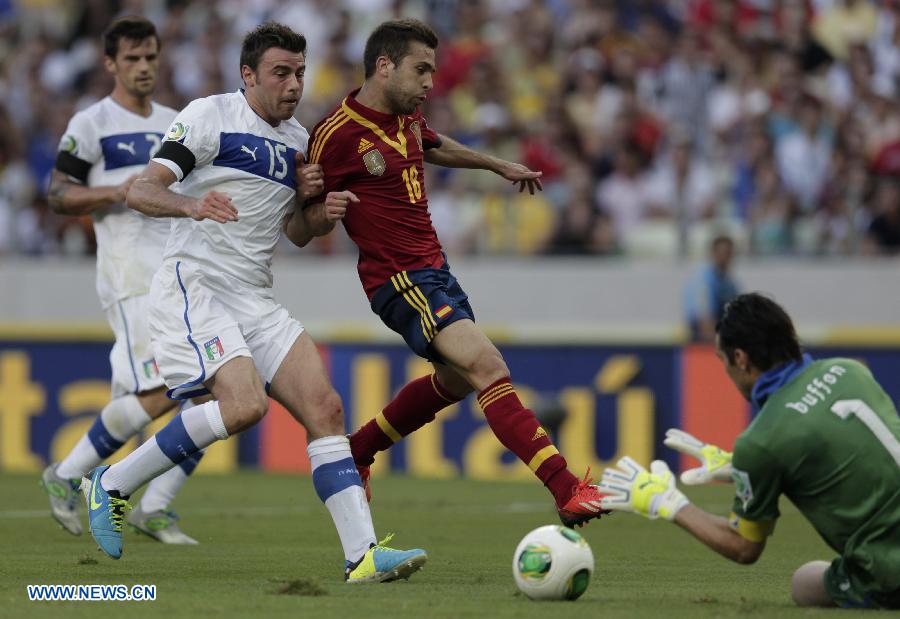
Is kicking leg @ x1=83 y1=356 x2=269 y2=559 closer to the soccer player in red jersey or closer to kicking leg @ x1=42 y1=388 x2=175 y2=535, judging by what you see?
the soccer player in red jersey

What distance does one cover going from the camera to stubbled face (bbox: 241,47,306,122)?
7.82 meters

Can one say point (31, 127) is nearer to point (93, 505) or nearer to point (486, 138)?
point (486, 138)

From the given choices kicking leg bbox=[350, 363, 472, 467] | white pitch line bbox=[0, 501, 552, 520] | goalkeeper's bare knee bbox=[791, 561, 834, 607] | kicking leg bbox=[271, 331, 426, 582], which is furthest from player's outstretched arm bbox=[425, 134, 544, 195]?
white pitch line bbox=[0, 501, 552, 520]

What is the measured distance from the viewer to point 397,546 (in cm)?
938

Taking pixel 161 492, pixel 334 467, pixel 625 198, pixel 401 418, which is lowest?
pixel 161 492

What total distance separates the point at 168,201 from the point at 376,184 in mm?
1258

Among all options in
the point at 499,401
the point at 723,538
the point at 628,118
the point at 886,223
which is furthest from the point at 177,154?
the point at 628,118

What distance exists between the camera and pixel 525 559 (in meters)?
6.68

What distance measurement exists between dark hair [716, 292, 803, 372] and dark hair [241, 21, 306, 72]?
2885 mm

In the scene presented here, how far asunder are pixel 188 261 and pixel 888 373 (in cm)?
865

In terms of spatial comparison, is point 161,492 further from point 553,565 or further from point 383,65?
point 553,565

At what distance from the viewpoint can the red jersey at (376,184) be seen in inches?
320

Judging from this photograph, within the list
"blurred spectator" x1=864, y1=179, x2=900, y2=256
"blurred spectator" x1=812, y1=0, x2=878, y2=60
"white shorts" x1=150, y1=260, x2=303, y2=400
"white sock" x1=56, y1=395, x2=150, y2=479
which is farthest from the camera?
"blurred spectator" x1=812, y1=0, x2=878, y2=60

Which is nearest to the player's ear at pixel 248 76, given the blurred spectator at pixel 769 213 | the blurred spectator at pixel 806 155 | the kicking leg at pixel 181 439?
the kicking leg at pixel 181 439
